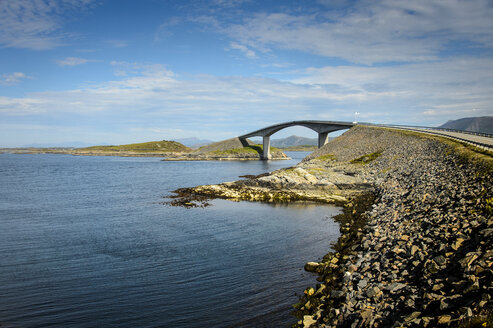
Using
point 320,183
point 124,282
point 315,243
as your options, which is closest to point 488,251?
point 315,243

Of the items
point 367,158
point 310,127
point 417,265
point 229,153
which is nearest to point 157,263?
point 417,265

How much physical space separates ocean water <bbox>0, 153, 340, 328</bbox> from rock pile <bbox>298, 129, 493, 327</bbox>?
1805mm

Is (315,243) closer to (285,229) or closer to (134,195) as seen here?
(285,229)

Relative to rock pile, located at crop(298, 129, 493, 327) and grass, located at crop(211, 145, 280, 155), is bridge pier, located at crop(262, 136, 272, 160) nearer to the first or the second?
grass, located at crop(211, 145, 280, 155)

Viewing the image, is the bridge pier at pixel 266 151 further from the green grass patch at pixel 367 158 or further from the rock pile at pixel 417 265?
the rock pile at pixel 417 265

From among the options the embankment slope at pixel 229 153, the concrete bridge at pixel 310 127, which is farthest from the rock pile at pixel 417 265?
the embankment slope at pixel 229 153

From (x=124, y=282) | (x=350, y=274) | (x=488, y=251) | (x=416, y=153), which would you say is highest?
(x=416, y=153)

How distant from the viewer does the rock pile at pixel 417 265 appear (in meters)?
10.2

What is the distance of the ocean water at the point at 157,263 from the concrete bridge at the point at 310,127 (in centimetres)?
8248

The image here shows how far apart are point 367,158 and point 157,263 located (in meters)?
51.6

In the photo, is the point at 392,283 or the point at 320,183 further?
the point at 320,183

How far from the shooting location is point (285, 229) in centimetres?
2725

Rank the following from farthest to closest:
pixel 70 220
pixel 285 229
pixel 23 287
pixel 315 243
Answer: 1. pixel 70 220
2. pixel 285 229
3. pixel 315 243
4. pixel 23 287

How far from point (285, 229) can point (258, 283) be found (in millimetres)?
10964
